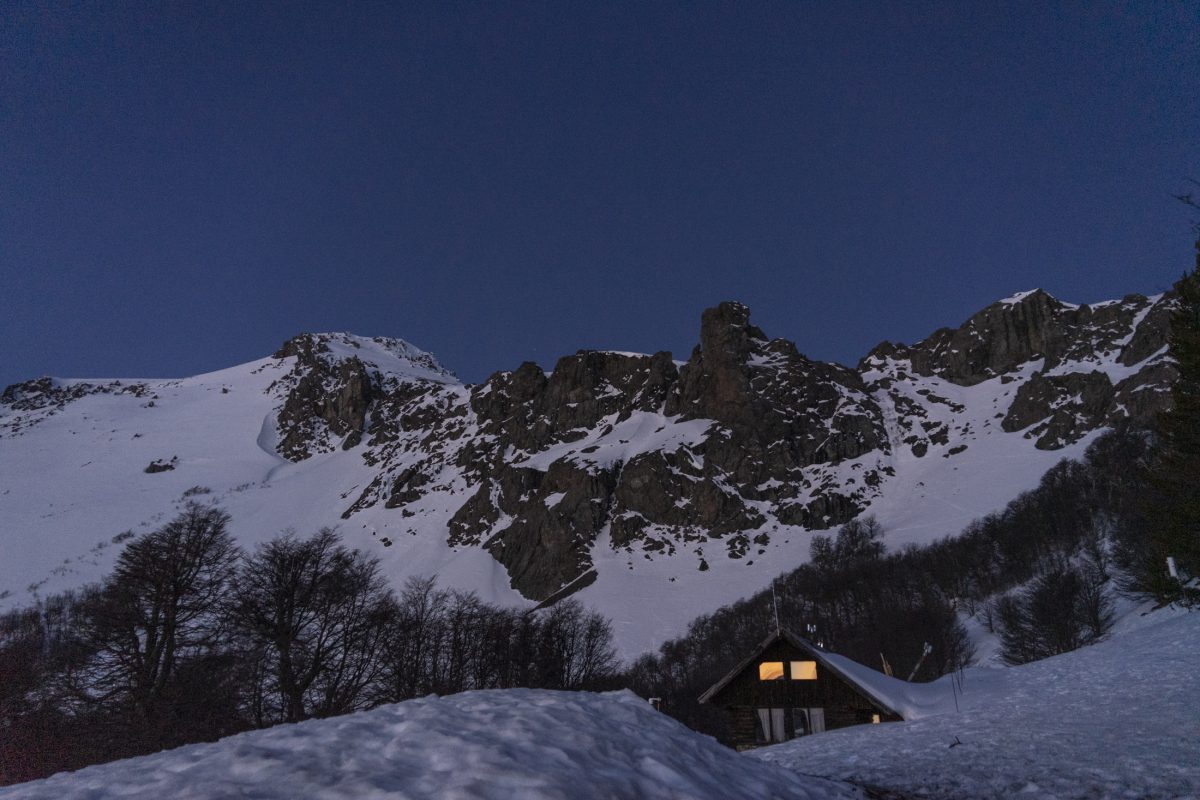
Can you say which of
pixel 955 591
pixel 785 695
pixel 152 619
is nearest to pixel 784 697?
pixel 785 695

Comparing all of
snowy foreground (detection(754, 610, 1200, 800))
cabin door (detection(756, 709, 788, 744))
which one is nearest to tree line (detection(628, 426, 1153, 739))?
cabin door (detection(756, 709, 788, 744))

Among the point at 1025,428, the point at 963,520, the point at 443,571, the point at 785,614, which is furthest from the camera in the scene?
the point at 1025,428

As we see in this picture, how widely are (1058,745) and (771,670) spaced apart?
22962 millimetres

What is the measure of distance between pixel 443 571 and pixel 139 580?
116 meters

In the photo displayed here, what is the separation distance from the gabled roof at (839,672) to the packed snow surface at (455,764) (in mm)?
21568

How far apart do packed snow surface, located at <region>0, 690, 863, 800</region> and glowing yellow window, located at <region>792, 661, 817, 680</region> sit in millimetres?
25990

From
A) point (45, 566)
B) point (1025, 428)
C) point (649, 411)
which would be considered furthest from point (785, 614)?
point (45, 566)

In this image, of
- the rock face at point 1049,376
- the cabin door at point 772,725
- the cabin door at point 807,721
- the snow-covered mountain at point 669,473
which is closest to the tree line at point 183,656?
the cabin door at point 772,725

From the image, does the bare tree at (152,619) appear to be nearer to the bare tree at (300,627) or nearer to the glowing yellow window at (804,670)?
the bare tree at (300,627)

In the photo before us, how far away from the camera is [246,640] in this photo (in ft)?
76.1

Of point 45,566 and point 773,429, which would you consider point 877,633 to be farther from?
point 45,566

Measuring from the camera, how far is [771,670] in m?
30.7

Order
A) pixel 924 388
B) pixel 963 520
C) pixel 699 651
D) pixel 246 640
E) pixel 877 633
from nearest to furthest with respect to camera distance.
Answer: pixel 246 640
pixel 877 633
pixel 699 651
pixel 963 520
pixel 924 388

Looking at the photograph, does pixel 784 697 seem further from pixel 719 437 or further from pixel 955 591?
pixel 719 437
